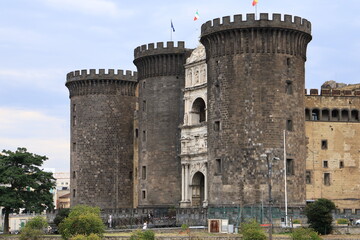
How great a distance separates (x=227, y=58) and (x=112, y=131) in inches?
1026

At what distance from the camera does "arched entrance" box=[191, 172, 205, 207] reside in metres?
74.9

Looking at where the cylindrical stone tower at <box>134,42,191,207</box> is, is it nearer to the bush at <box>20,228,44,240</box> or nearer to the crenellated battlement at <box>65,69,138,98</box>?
the crenellated battlement at <box>65,69,138,98</box>

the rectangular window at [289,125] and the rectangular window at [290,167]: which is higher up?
the rectangular window at [289,125]

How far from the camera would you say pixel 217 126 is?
218 ft

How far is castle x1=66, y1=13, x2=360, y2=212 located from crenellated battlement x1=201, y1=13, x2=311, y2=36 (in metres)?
0.10

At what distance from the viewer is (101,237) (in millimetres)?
55750

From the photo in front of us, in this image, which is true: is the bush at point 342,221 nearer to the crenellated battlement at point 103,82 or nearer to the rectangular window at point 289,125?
the rectangular window at point 289,125

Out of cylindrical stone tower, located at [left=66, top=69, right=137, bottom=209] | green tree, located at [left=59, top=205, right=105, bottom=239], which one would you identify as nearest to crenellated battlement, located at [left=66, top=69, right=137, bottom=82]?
cylindrical stone tower, located at [left=66, top=69, right=137, bottom=209]

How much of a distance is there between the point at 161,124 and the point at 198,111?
4413 millimetres

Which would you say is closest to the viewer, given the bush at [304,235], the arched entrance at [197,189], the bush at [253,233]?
the bush at [304,235]

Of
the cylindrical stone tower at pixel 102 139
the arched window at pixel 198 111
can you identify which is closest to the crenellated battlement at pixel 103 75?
the cylindrical stone tower at pixel 102 139

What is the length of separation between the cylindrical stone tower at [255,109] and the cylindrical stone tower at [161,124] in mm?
10810

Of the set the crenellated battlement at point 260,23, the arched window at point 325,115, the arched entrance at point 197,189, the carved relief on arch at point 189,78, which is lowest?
the arched entrance at point 197,189

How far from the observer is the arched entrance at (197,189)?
246 feet
